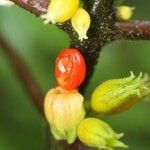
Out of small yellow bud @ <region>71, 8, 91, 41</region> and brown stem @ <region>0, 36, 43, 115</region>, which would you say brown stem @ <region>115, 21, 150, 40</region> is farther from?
Result: brown stem @ <region>0, 36, 43, 115</region>

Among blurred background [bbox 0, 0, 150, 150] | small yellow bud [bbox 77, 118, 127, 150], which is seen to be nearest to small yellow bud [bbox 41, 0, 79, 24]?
small yellow bud [bbox 77, 118, 127, 150]

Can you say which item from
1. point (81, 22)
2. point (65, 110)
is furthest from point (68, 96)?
point (81, 22)

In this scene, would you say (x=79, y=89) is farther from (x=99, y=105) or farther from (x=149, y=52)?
(x=149, y=52)

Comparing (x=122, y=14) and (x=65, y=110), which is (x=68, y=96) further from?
(x=122, y=14)

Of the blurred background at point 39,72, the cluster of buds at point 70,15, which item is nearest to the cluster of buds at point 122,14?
the cluster of buds at point 70,15

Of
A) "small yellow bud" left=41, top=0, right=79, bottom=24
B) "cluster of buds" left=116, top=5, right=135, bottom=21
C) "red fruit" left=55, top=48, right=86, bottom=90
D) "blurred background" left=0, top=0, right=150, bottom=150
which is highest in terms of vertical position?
"small yellow bud" left=41, top=0, right=79, bottom=24

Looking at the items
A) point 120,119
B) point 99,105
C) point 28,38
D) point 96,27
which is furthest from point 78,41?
point 28,38
